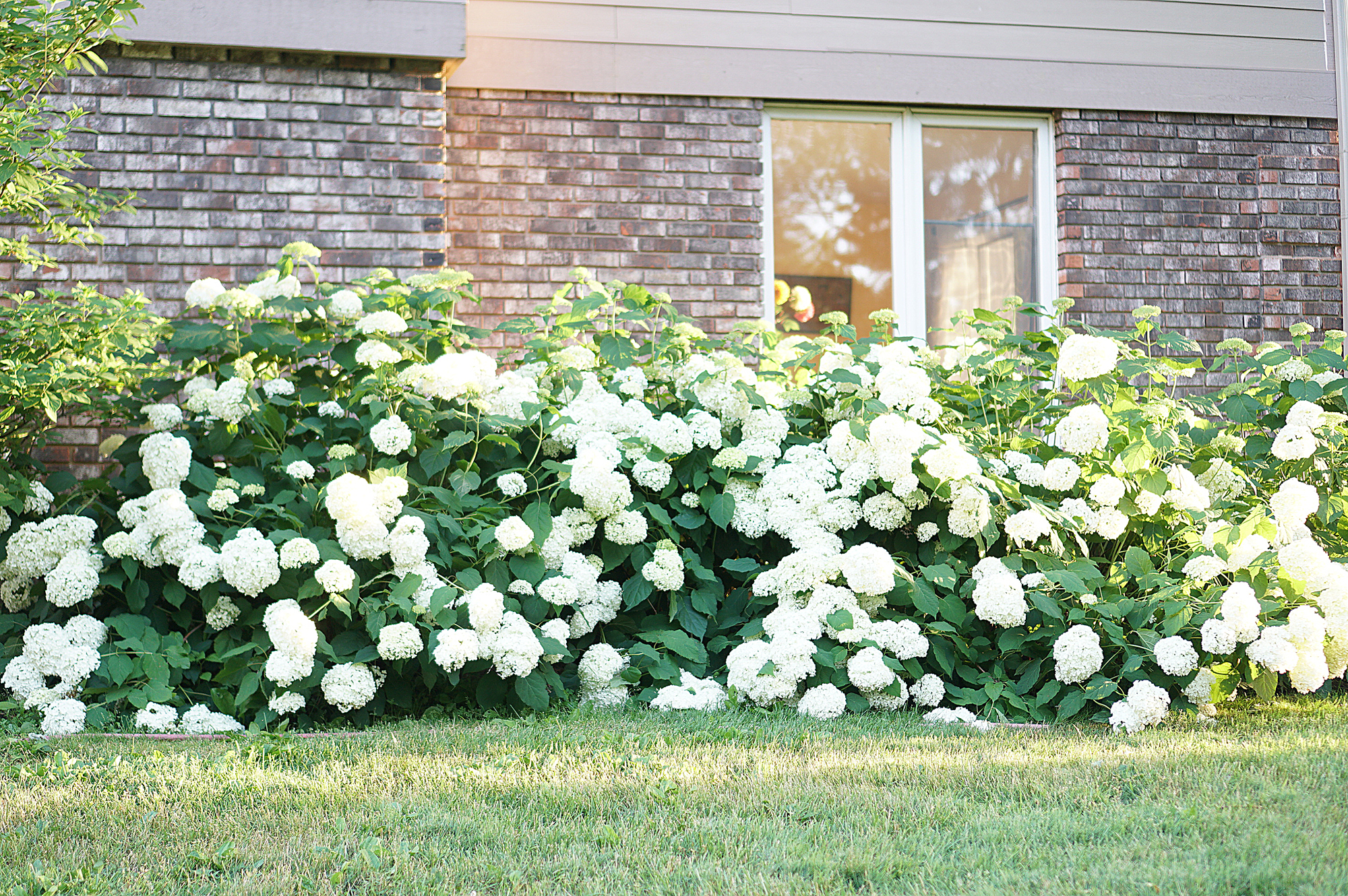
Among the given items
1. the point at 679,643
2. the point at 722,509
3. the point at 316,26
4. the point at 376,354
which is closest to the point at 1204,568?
the point at 722,509

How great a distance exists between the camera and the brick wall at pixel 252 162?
200 inches

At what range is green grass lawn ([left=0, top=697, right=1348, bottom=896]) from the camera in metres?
2.13

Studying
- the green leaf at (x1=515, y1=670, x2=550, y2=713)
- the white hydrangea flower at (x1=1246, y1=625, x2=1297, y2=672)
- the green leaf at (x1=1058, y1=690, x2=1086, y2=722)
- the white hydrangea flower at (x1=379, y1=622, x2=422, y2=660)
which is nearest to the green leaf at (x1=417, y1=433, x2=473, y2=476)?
the white hydrangea flower at (x1=379, y1=622, x2=422, y2=660)

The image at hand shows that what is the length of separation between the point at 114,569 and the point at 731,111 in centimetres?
383

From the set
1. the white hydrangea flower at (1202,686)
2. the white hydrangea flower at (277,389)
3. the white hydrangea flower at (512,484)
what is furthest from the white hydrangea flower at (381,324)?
the white hydrangea flower at (1202,686)

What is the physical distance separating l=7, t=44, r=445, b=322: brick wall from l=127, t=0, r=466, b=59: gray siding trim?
114mm

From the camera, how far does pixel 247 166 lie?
5168 mm

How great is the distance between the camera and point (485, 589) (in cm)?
342

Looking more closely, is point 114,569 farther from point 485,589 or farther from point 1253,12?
point 1253,12

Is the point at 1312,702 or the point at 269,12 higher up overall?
the point at 269,12

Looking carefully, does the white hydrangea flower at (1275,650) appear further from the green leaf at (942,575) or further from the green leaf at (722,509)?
the green leaf at (722,509)

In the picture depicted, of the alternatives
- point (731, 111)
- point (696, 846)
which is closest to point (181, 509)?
point (696, 846)

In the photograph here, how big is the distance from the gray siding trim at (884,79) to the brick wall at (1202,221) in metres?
0.11

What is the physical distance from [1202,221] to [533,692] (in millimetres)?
4975
